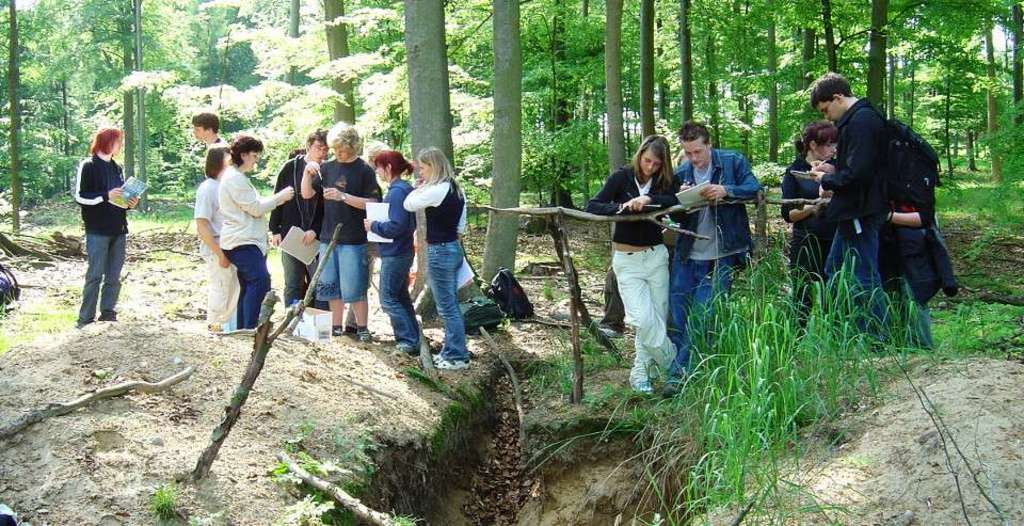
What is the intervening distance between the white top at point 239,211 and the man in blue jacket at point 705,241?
3.28 metres

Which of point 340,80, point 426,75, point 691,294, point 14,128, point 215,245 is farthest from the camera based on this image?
point 14,128

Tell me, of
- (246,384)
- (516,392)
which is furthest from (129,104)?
(246,384)

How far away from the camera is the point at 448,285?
7.07 meters

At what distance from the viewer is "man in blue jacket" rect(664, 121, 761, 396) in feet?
19.4

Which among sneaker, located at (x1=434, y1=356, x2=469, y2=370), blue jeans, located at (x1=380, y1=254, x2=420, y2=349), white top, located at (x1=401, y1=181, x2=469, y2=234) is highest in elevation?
white top, located at (x1=401, y1=181, x2=469, y2=234)

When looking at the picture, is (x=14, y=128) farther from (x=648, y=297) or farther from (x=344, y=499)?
(x=344, y=499)

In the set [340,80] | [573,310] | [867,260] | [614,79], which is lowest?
[573,310]

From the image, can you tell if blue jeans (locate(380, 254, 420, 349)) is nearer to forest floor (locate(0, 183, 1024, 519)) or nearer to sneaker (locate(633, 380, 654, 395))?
forest floor (locate(0, 183, 1024, 519))

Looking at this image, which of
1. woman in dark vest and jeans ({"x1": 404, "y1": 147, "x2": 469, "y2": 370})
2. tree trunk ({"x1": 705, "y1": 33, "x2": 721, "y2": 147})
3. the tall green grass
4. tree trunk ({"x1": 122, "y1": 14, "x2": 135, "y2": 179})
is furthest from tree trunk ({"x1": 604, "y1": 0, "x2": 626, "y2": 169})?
tree trunk ({"x1": 122, "y1": 14, "x2": 135, "y2": 179})

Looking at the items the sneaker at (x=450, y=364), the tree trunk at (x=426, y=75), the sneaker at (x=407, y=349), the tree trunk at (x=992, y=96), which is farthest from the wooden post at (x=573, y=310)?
the tree trunk at (x=992, y=96)

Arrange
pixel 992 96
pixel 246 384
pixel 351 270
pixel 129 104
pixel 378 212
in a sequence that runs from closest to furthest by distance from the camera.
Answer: pixel 246 384 → pixel 378 212 → pixel 351 270 → pixel 992 96 → pixel 129 104

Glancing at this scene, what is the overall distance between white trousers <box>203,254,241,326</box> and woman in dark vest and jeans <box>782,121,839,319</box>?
4.47 meters

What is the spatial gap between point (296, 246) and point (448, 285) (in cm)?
150

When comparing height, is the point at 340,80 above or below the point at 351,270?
above
